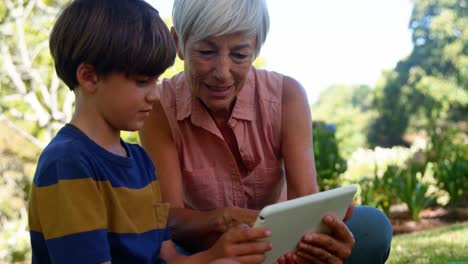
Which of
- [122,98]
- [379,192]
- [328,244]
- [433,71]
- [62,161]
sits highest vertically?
[122,98]

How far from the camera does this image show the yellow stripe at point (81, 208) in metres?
1.43

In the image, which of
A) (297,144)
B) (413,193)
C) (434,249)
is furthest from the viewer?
(413,193)

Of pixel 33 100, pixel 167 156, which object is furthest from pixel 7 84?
pixel 167 156

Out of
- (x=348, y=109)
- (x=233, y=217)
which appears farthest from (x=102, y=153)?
(x=348, y=109)

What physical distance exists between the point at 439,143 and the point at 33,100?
8.37 meters

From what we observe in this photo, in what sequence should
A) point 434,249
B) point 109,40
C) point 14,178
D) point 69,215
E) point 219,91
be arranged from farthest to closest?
point 14,178 → point 434,249 → point 219,91 → point 109,40 → point 69,215

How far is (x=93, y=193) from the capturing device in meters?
1.48

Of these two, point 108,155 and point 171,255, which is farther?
point 171,255

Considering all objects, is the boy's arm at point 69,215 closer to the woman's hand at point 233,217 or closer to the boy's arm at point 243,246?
the boy's arm at point 243,246

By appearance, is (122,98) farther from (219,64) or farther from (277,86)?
(277,86)

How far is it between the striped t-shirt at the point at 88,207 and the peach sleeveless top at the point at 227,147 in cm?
53

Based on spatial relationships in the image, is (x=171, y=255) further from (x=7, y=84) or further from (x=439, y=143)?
(x=7, y=84)

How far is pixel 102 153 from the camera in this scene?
5.13 ft

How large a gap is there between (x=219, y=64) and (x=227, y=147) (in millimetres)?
358
